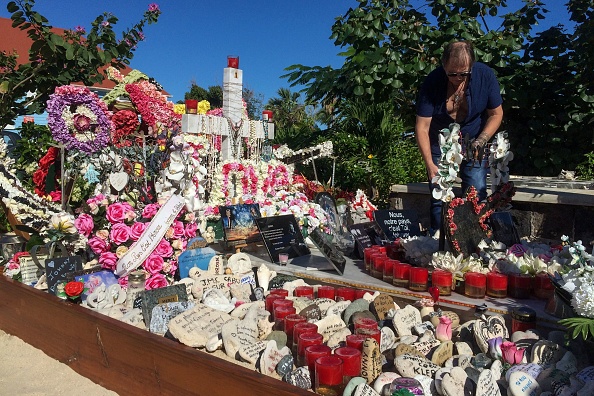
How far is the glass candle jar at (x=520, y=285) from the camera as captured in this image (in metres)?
2.57

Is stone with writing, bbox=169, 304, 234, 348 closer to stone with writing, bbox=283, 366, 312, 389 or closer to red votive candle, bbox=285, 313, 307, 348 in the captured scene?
red votive candle, bbox=285, 313, 307, 348

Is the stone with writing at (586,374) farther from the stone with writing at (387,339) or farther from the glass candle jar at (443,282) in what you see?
the glass candle jar at (443,282)

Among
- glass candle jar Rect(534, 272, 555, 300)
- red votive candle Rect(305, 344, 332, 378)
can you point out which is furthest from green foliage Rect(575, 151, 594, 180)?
red votive candle Rect(305, 344, 332, 378)

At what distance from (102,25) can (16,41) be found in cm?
2319

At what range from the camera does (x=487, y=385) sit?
5.60 ft

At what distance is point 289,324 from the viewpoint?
2.34m

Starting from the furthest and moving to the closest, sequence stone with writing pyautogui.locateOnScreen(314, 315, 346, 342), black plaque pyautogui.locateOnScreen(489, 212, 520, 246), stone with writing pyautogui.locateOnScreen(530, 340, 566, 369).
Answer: black plaque pyautogui.locateOnScreen(489, 212, 520, 246), stone with writing pyautogui.locateOnScreen(314, 315, 346, 342), stone with writing pyautogui.locateOnScreen(530, 340, 566, 369)

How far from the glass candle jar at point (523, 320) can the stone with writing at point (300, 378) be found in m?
0.91

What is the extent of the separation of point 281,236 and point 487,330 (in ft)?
5.81

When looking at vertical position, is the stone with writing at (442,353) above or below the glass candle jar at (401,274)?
below

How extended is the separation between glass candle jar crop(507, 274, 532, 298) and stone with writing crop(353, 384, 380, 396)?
1152 mm

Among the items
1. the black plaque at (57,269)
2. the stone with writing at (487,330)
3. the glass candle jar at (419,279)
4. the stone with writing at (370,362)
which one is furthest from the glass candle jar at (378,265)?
the black plaque at (57,269)

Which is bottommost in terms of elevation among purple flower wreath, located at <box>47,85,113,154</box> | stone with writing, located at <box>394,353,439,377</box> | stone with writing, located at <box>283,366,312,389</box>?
stone with writing, located at <box>283,366,312,389</box>

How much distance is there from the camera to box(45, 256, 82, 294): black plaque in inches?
118
